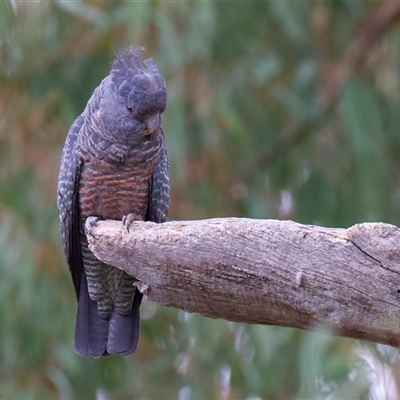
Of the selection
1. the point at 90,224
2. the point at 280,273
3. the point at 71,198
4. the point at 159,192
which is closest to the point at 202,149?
the point at 159,192

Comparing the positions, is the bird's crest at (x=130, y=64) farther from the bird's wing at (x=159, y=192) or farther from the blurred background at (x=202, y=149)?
the blurred background at (x=202, y=149)

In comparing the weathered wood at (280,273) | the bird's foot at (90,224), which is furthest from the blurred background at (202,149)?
the weathered wood at (280,273)

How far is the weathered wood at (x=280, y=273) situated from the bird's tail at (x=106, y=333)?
1.00 metres

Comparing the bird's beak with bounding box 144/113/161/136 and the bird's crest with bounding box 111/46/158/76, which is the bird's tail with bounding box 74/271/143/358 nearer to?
the bird's beak with bounding box 144/113/161/136

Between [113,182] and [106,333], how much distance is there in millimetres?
768

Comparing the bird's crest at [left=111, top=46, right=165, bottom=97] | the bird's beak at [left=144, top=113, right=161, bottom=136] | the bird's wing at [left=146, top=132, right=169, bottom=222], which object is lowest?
the bird's wing at [left=146, top=132, right=169, bottom=222]

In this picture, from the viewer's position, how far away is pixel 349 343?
4.51 meters

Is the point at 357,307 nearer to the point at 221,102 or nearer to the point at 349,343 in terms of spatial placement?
the point at 349,343

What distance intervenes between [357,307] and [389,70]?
368 centimetres

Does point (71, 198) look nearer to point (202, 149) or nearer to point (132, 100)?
point (132, 100)

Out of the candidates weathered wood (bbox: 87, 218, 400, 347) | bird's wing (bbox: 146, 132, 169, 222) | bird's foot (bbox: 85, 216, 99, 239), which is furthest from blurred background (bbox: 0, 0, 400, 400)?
weathered wood (bbox: 87, 218, 400, 347)

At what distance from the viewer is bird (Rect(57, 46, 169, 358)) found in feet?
12.6

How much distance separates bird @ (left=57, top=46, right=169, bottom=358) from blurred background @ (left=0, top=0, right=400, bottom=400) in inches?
43.7

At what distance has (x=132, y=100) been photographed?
3766 mm
